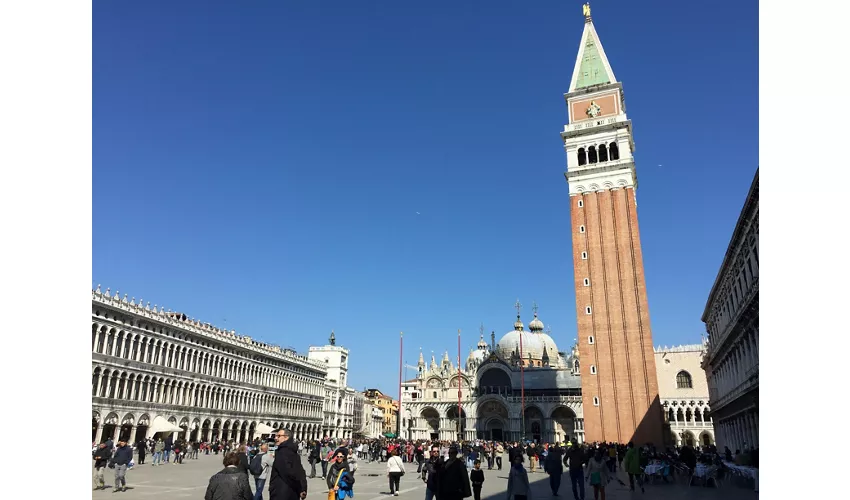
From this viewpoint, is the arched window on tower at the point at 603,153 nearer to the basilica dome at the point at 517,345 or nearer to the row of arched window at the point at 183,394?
the basilica dome at the point at 517,345

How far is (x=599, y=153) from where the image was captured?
181ft

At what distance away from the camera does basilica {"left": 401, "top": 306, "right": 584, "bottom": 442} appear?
2697 inches

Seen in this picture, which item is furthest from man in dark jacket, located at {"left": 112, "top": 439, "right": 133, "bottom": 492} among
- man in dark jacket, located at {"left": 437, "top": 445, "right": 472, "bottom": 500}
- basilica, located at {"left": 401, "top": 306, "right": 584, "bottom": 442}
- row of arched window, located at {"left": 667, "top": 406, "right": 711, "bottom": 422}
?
row of arched window, located at {"left": 667, "top": 406, "right": 711, "bottom": 422}

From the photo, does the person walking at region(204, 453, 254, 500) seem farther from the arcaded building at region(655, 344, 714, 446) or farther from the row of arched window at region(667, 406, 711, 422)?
the row of arched window at region(667, 406, 711, 422)

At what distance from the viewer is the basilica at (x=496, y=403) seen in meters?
68.5

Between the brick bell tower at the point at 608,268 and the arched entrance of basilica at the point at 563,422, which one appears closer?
the brick bell tower at the point at 608,268

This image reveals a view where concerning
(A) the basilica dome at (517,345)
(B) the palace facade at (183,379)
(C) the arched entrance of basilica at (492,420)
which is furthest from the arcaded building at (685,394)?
(B) the palace facade at (183,379)

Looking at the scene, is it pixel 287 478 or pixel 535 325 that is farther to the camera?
pixel 535 325

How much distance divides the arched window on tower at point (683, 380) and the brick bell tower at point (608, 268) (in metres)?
22.3

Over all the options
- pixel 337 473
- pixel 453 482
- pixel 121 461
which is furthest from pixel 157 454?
pixel 453 482

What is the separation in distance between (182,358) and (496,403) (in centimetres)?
3871

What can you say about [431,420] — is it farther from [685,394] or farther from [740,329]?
[740,329]

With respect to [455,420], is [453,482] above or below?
above
